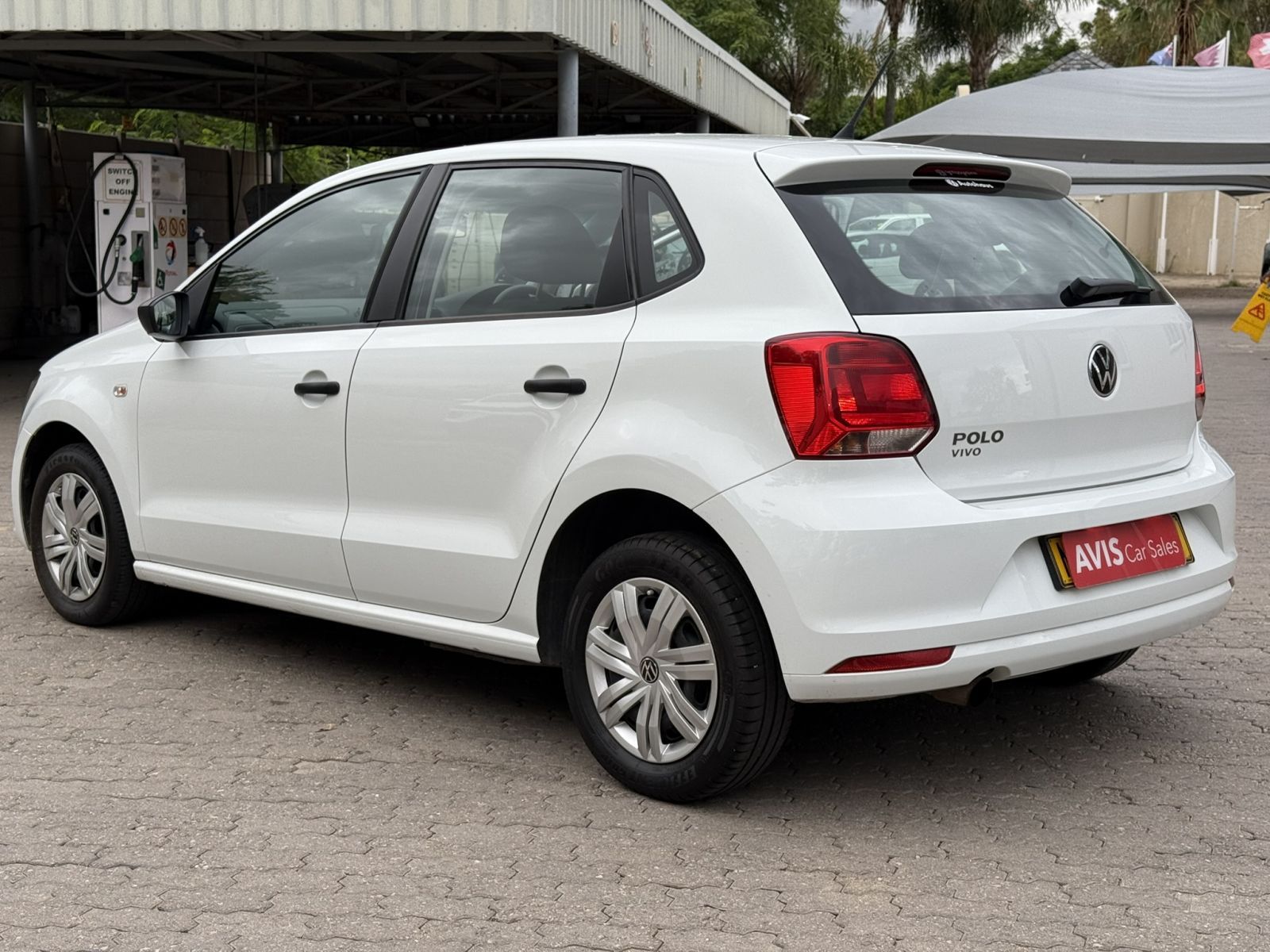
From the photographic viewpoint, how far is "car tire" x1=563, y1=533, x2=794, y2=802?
12.7ft

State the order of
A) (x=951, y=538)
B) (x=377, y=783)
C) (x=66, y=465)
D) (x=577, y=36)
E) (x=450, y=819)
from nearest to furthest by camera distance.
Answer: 1. (x=951, y=538)
2. (x=450, y=819)
3. (x=377, y=783)
4. (x=66, y=465)
5. (x=577, y=36)

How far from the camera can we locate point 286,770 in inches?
174

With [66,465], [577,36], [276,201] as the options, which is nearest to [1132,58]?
[276,201]

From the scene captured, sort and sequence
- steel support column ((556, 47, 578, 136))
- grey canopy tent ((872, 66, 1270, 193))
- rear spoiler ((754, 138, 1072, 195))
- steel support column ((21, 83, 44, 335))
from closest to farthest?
rear spoiler ((754, 138, 1072, 195)) → steel support column ((556, 47, 578, 136)) → grey canopy tent ((872, 66, 1270, 193)) → steel support column ((21, 83, 44, 335))

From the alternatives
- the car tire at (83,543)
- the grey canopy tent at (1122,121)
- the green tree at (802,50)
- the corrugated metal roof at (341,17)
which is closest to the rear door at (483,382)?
the car tire at (83,543)

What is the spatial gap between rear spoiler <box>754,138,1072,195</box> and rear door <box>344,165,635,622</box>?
1.63 ft

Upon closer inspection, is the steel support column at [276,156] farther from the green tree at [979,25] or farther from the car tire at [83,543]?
the green tree at [979,25]

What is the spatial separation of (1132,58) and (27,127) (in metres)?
36.0

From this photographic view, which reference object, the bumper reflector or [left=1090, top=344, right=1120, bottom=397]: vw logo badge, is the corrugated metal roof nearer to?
[left=1090, top=344, right=1120, bottom=397]: vw logo badge

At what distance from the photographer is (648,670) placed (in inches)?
162

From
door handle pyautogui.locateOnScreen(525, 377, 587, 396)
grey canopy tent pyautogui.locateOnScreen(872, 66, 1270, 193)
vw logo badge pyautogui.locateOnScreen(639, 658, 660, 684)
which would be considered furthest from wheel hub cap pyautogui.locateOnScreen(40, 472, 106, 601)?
grey canopy tent pyautogui.locateOnScreen(872, 66, 1270, 193)

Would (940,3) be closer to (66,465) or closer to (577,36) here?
(577,36)

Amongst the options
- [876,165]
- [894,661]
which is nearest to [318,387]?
[876,165]

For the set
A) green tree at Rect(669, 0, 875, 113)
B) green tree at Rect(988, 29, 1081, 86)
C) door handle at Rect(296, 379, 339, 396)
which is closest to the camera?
door handle at Rect(296, 379, 339, 396)
